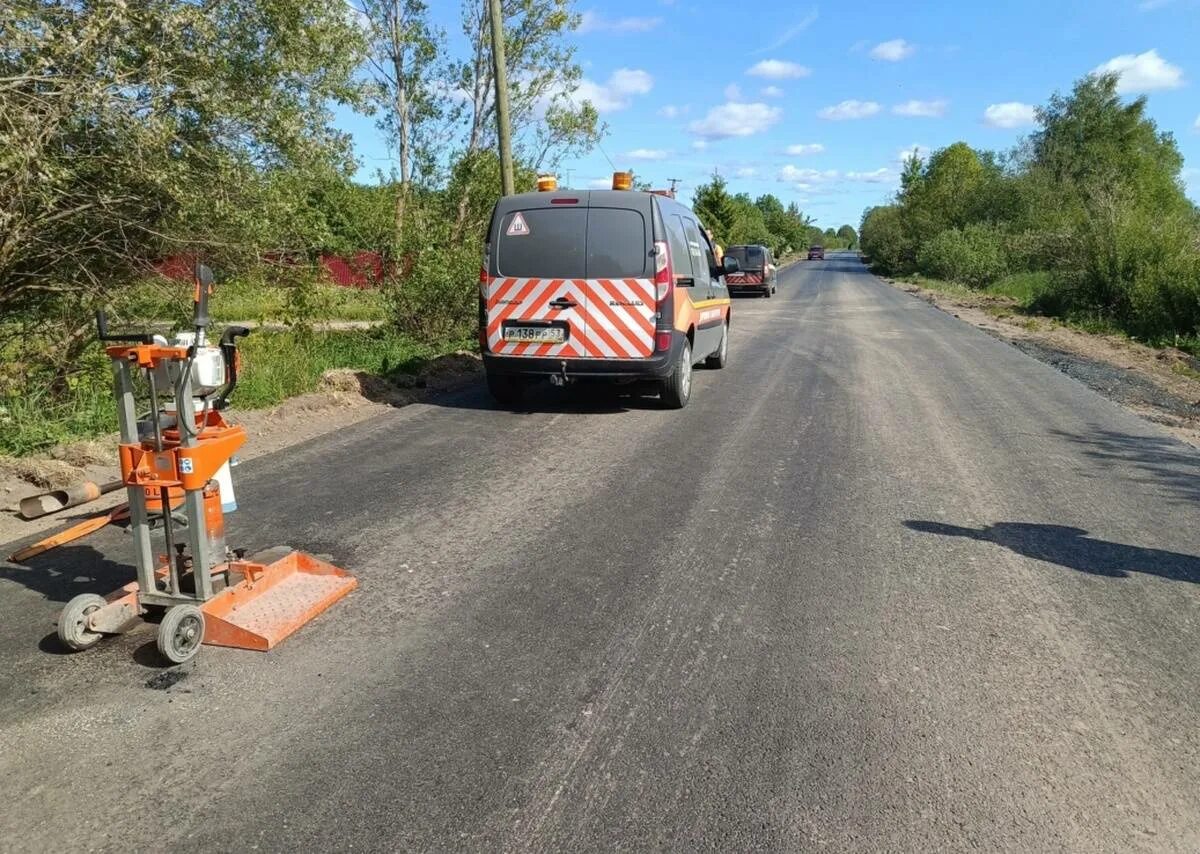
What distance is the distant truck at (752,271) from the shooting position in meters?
30.7

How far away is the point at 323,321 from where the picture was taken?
12.4 m

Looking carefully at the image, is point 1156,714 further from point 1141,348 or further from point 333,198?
point 1141,348

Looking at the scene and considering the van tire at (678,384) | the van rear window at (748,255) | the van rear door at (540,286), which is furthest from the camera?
the van rear window at (748,255)

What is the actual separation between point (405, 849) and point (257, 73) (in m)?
8.77

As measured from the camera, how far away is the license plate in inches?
328

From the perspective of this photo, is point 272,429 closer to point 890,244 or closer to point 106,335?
point 106,335

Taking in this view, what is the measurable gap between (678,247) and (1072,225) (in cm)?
2707

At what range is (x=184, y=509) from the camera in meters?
3.59

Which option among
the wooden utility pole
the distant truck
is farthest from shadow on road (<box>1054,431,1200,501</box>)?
the distant truck

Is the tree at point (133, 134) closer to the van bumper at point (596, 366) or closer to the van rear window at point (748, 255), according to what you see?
the van bumper at point (596, 366)

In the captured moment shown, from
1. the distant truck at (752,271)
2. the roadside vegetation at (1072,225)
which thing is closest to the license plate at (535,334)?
the roadside vegetation at (1072,225)

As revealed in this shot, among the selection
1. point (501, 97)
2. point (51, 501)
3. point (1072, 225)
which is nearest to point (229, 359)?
point (51, 501)

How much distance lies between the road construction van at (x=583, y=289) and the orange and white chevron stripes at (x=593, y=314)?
1 cm

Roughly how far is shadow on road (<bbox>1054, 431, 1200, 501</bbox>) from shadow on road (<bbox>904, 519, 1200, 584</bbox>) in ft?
5.17
